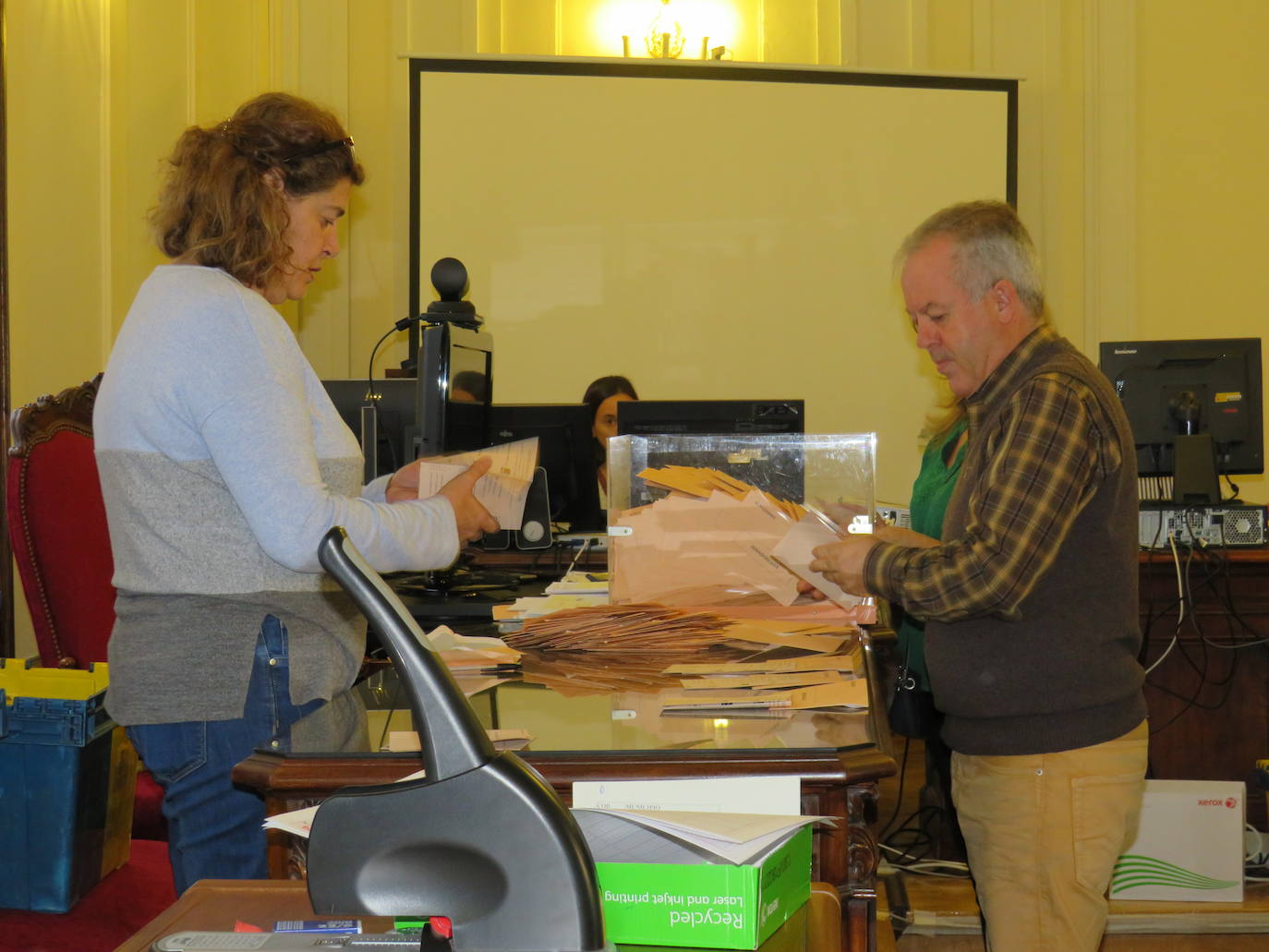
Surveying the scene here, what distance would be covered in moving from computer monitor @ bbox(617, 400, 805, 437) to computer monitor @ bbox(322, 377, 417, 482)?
1.94ft

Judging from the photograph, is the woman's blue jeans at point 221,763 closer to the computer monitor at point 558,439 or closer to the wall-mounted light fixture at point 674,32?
the computer monitor at point 558,439

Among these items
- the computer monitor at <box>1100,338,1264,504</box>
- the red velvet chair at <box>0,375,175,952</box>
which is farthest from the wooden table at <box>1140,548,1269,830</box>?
the red velvet chair at <box>0,375,175,952</box>

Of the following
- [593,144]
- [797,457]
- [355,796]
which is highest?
[593,144]

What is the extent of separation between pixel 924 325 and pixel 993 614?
1.58 ft

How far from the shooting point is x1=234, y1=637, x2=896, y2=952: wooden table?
1.11 meters

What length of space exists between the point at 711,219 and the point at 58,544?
3180 millimetres

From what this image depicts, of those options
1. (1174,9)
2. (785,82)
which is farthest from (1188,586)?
(1174,9)

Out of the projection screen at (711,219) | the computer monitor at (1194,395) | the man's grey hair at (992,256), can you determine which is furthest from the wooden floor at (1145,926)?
the projection screen at (711,219)

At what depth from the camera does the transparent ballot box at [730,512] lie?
6.18 feet

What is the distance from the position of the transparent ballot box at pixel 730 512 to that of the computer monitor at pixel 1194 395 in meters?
1.72

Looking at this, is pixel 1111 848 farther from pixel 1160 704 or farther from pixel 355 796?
pixel 1160 704

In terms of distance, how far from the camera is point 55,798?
1.65m

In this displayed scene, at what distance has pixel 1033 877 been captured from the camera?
5.28ft

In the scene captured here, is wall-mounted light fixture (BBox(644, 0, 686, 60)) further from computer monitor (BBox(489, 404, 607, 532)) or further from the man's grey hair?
the man's grey hair
